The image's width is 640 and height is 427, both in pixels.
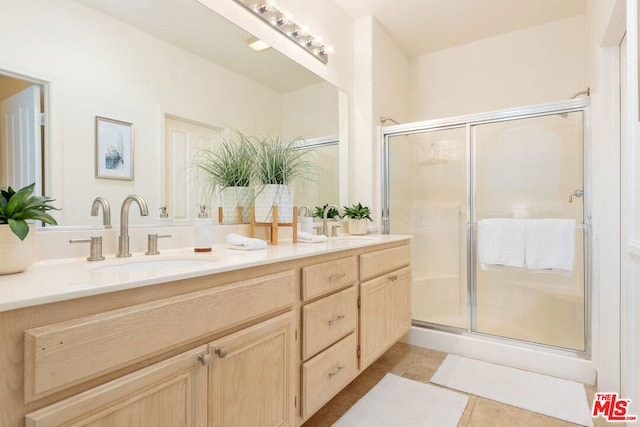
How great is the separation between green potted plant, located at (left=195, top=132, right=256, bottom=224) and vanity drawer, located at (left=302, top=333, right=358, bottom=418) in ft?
2.62

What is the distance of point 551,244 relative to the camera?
2.18 meters

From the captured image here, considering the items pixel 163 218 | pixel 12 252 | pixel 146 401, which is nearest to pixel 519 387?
pixel 146 401

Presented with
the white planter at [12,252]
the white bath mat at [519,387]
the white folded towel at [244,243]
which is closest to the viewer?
the white planter at [12,252]

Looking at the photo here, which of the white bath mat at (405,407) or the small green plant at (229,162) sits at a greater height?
the small green plant at (229,162)

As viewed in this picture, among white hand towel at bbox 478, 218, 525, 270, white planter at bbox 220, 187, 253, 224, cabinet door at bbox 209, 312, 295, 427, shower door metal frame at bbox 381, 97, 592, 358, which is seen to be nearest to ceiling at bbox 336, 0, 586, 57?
shower door metal frame at bbox 381, 97, 592, 358

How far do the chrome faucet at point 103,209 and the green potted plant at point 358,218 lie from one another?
1.59 metres

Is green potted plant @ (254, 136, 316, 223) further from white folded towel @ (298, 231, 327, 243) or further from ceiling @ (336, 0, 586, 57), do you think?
ceiling @ (336, 0, 586, 57)

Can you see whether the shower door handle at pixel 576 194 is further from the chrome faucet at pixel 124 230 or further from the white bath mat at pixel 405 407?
the chrome faucet at pixel 124 230

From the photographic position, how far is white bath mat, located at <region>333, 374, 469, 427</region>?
156cm

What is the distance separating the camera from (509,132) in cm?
247

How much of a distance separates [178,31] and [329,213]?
1.42 m

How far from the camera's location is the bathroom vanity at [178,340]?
627 millimetres

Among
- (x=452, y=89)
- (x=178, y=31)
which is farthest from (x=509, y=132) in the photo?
(x=178, y=31)

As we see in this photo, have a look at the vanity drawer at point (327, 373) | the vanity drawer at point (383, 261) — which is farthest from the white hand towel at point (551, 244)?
the vanity drawer at point (327, 373)
